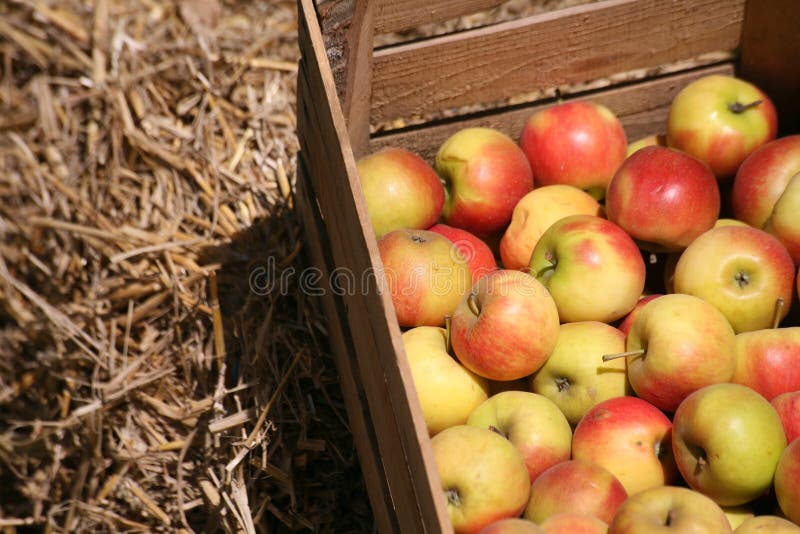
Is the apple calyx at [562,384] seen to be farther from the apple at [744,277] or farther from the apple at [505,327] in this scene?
the apple at [744,277]

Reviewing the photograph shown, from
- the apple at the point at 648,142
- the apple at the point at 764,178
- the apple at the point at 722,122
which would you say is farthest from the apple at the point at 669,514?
the apple at the point at 648,142

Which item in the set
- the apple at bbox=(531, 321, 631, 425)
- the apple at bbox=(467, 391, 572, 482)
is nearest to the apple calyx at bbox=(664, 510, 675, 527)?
the apple at bbox=(467, 391, 572, 482)

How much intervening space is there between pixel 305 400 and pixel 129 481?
609mm

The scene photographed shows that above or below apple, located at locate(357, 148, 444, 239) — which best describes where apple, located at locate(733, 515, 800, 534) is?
below

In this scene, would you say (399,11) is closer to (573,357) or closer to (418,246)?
(418,246)

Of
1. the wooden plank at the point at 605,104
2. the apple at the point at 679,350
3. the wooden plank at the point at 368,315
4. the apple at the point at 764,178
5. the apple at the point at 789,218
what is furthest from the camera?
the wooden plank at the point at 605,104

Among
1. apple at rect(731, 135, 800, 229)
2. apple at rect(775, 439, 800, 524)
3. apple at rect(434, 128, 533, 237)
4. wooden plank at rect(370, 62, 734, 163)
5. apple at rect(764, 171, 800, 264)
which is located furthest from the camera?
wooden plank at rect(370, 62, 734, 163)

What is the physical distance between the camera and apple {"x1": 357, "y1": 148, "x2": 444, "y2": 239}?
85.4 inches

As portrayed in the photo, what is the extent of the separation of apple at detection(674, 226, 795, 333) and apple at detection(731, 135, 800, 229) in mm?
204

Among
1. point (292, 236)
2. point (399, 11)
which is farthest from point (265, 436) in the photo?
point (399, 11)

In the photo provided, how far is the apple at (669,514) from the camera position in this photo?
146 cm

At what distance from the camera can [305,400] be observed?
7.72 feet

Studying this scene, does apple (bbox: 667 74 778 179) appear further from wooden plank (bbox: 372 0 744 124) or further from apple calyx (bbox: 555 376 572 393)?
apple calyx (bbox: 555 376 572 393)

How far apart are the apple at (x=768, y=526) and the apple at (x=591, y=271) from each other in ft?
1.98
